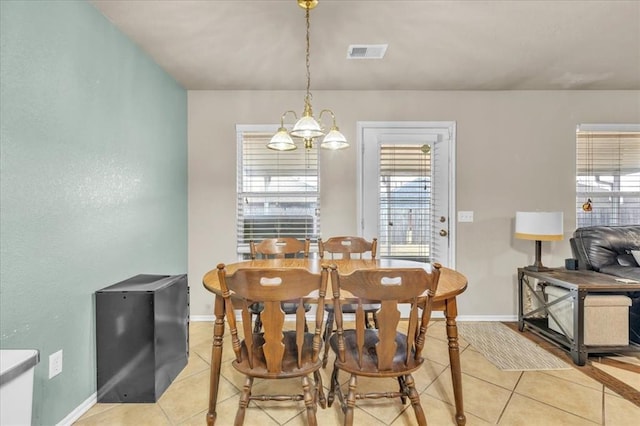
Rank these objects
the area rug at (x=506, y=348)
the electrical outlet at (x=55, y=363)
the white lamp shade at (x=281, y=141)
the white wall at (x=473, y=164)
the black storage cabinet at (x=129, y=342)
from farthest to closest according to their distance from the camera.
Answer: the white wall at (x=473, y=164), the area rug at (x=506, y=348), the white lamp shade at (x=281, y=141), the black storage cabinet at (x=129, y=342), the electrical outlet at (x=55, y=363)

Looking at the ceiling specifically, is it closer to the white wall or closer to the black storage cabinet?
the white wall

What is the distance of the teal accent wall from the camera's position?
1.44 meters

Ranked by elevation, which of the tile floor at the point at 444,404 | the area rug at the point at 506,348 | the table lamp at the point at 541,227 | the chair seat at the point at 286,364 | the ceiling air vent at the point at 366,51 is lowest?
the tile floor at the point at 444,404

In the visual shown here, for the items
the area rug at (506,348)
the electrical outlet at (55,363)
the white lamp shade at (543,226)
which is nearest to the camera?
the electrical outlet at (55,363)

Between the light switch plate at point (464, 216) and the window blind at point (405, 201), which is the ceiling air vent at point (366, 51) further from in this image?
the light switch plate at point (464, 216)

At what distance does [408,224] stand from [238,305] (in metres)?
2.22

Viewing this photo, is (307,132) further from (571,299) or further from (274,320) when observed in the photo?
(571,299)

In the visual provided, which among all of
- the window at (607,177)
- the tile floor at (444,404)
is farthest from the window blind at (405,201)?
the window at (607,177)

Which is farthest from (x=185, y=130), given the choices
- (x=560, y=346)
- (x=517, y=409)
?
(x=560, y=346)

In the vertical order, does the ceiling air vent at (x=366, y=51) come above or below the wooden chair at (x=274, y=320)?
above

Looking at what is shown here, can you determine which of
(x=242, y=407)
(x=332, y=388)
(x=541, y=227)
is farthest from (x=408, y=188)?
(x=242, y=407)

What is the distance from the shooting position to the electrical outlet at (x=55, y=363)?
163 cm

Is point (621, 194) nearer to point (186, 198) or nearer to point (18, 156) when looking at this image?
point (186, 198)

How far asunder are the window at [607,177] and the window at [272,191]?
2.86 m
